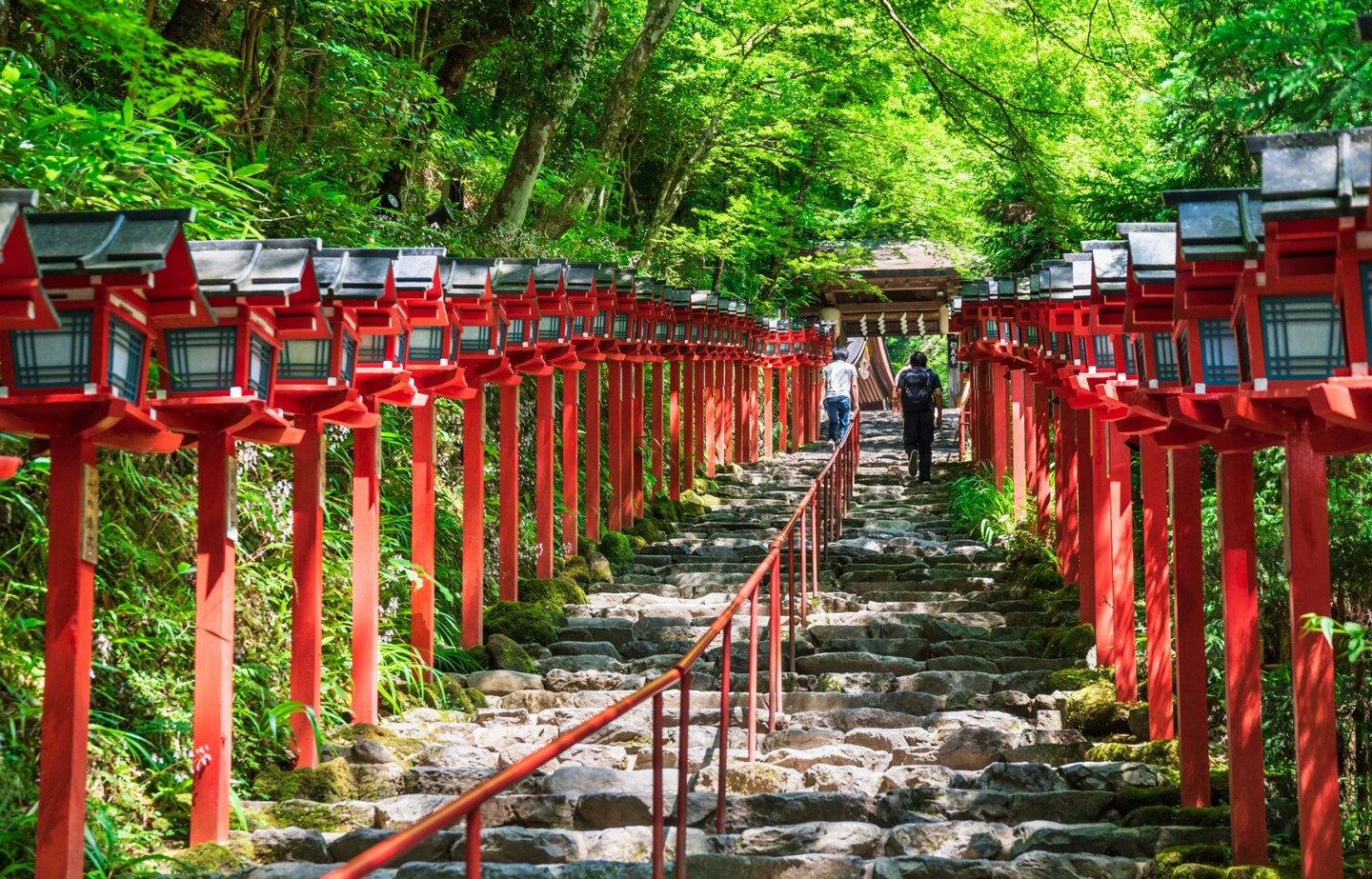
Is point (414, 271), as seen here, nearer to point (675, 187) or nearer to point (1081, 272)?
point (1081, 272)

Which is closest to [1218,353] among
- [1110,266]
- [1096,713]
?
[1110,266]

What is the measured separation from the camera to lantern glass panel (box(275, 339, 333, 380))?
7504 mm

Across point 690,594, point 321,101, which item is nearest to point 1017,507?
point 690,594

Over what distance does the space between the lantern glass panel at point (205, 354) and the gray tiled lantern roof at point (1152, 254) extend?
153 inches

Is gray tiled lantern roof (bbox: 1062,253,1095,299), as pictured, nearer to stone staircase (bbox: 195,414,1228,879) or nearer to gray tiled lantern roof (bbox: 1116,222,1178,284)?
gray tiled lantern roof (bbox: 1116,222,1178,284)

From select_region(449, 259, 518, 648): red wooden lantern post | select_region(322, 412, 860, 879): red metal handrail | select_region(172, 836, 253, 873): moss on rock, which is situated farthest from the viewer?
select_region(449, 259, 518, 648): red wooden lantern post

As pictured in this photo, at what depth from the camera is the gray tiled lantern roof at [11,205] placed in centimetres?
453

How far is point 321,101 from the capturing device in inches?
484

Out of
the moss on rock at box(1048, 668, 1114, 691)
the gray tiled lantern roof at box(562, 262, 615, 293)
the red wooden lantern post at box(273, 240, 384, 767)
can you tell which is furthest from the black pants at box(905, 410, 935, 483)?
the red wooden lantern post at box(273, 240, 384, 767)

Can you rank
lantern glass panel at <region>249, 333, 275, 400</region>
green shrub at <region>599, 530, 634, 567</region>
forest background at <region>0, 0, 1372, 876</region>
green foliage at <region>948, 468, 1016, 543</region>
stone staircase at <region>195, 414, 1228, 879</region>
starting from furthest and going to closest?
green foliage at <region>948, 468, 1016, 543</region>, green shrub at <region>599, 530, 634, 567</region>, forest background at <region>0, 0, 1372, 876</region>, lantern glass panel at <region>249, 333, 275, 400</region>, stone staircase at <region>195, 414, 1228, 879</region>

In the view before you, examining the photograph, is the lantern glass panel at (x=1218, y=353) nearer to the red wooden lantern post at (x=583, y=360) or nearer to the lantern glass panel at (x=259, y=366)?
the lantern glass panel at (x=259, y=366)

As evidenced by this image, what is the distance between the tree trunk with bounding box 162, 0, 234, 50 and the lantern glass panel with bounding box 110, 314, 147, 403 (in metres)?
4.60

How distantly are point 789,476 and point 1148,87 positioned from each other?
981 centimetres

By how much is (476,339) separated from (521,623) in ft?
7.33
